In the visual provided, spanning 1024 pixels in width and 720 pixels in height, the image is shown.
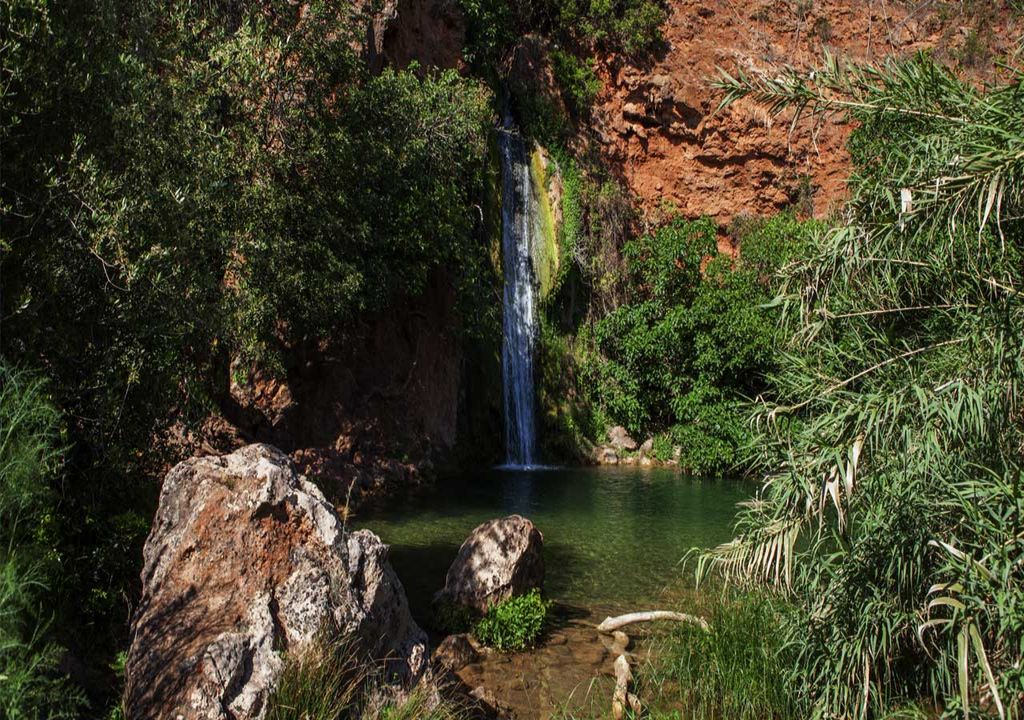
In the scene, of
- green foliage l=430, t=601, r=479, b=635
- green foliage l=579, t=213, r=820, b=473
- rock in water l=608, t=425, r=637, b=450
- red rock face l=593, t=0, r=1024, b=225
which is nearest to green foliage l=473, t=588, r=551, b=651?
green foliage l=430, t=601, r=479, b=635

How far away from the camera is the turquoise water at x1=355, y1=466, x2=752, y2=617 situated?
1070 cm

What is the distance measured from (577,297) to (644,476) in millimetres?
6217

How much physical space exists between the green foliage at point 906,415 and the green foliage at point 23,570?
12.8 ft

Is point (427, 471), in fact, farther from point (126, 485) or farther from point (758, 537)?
point (758, 537)

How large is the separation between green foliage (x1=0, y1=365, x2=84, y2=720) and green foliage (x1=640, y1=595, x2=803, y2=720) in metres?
4.08

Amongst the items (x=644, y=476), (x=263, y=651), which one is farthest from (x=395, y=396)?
(x=263, y=651)

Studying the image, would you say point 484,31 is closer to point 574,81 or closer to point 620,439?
point 574,81

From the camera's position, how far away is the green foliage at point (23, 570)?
3.91 m

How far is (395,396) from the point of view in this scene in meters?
18.3

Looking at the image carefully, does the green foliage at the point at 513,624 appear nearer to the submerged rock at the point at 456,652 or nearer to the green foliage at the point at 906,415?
the submerged rock at the point at 456,652

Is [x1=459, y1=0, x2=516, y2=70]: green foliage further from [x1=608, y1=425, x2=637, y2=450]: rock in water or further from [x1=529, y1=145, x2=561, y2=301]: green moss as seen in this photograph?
[x1=608, y1=425, x2=637, y2=450]: rock in water

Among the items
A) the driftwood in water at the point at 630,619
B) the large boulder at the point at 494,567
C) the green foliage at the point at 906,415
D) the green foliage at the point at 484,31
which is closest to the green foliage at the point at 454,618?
the large boulder at the point at 494,567

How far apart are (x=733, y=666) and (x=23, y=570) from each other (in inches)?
181

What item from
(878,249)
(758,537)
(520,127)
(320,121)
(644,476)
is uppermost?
(520,127)
